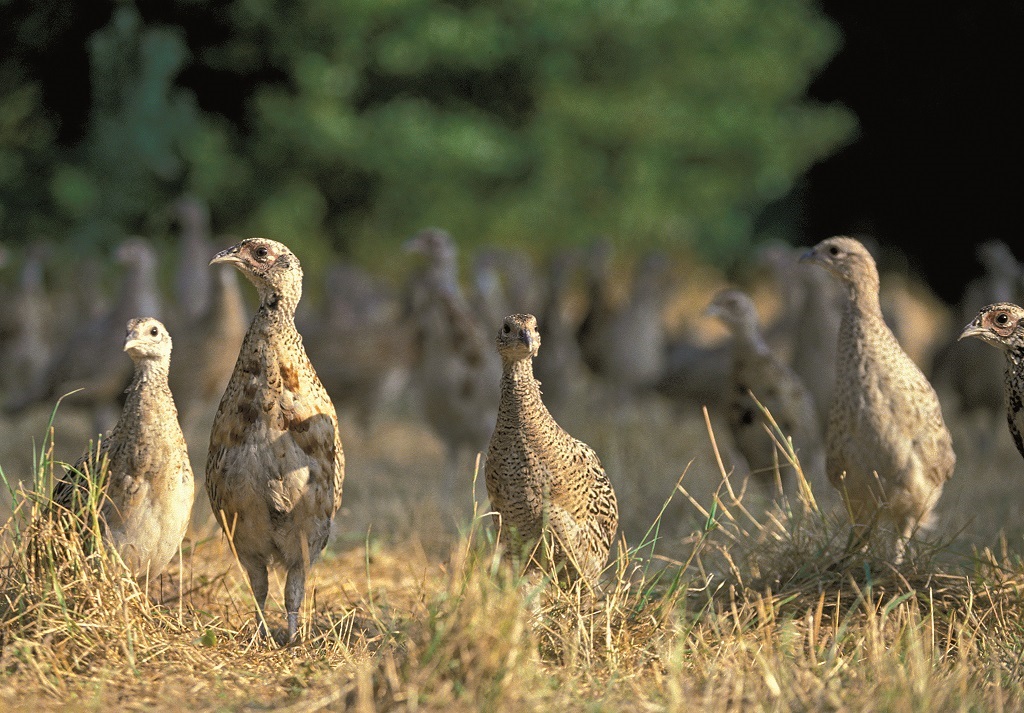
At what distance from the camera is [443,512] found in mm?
6719

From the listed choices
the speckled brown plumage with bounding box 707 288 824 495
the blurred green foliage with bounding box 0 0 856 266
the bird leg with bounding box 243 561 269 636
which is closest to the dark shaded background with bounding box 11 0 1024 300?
the blurred green foliage with bounding box 0 0 856 266

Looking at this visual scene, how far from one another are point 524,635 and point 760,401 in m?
3.47

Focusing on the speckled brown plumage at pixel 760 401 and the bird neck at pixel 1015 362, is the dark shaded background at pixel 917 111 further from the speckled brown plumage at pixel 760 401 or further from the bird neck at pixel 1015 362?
the bird neck at pixel 1015 362

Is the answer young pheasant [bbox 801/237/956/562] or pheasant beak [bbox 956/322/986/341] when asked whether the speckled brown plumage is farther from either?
pheasant beak [bbox 956/322/986/341]

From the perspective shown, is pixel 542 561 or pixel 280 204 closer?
pixel 542 561

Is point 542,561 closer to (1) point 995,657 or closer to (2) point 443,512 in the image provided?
(1) point 995,657

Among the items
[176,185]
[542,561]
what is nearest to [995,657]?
[542,561]

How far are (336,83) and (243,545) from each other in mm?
12549

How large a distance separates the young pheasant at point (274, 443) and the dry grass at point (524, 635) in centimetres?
25

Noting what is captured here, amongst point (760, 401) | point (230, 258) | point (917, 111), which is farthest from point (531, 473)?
point (917, 111)

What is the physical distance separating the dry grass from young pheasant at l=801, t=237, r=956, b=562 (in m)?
0.27

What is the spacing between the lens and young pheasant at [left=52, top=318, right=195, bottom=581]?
4.39m

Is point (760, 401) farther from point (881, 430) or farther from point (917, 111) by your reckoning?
point (917, 111)

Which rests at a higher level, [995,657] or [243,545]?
[243,545]
